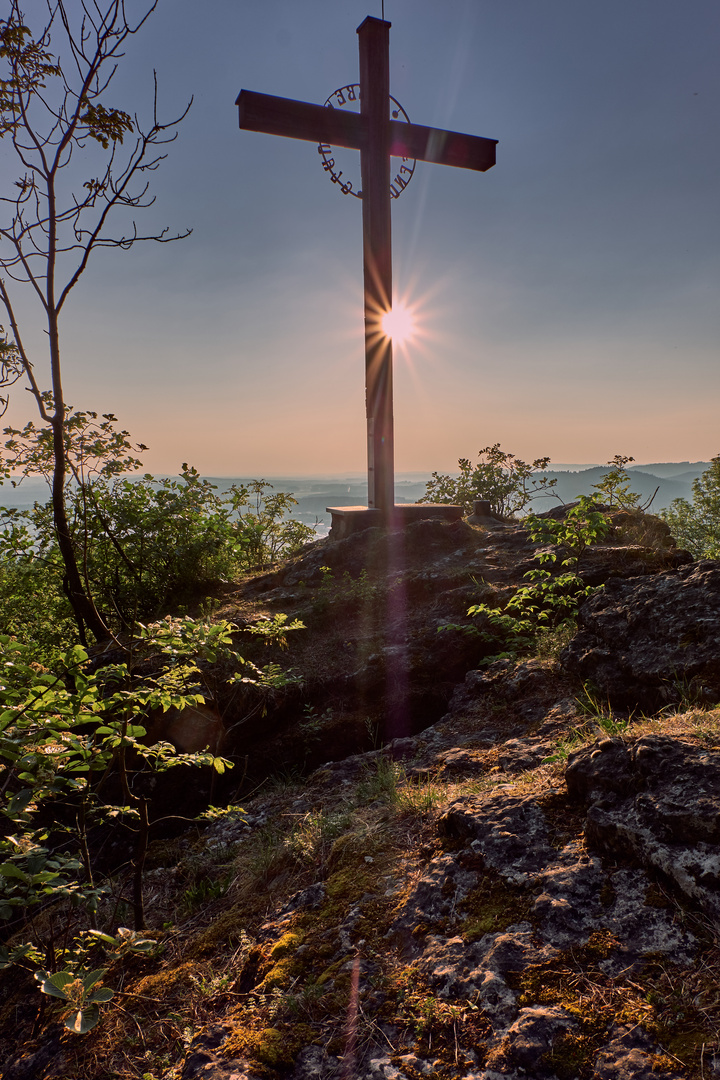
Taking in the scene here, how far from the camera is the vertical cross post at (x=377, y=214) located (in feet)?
26.4

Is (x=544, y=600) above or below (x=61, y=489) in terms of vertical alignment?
below

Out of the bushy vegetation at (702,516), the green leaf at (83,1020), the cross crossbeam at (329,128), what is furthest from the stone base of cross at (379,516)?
the bushy vegetation at (702,516)

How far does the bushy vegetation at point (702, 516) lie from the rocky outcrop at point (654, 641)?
28.1 m

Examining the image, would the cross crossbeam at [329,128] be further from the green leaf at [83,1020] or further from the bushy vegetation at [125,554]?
the green leaf at [83,1020]

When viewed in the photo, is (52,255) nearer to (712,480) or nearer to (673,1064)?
(673,1064)

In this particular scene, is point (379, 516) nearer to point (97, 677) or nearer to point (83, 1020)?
point (97, 677)

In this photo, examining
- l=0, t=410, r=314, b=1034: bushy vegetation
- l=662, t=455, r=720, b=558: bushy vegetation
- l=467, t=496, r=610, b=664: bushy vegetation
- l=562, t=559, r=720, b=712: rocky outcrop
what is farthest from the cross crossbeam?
l=662, t=455, r=720, b=558: bushy vegetation

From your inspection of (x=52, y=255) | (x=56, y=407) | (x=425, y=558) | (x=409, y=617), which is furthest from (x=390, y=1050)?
(x=425, y=558)

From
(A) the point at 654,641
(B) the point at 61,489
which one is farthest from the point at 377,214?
(A) the point at 654,641

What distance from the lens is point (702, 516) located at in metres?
32.1

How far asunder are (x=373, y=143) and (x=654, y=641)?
8508mm

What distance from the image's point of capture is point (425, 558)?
7.14 meters

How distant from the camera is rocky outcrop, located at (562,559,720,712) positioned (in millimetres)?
3193

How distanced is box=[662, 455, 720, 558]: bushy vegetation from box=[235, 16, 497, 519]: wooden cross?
25.5 meters
